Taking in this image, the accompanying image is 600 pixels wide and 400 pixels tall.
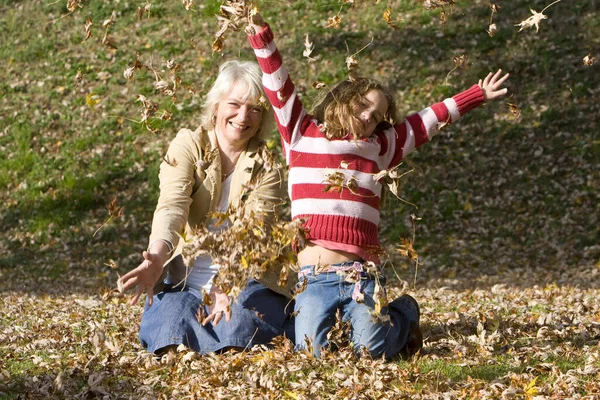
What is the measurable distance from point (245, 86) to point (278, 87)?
54 cm

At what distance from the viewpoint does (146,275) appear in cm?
414

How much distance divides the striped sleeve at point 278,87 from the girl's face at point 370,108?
0.36 m

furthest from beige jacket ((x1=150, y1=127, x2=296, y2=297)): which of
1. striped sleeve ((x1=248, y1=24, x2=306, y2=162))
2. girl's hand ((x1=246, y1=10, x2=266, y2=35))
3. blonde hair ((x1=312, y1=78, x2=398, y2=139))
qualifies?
girl's hand ((x1=246, y1=10, x2=266, y2=35))

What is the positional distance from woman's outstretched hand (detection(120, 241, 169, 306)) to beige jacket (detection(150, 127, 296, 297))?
0.55 m

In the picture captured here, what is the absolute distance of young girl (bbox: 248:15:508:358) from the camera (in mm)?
4477

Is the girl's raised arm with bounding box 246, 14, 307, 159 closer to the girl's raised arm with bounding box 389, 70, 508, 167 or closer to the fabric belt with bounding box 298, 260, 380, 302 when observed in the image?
the girl's raised arm with bounding box 389, 70, 508, 167

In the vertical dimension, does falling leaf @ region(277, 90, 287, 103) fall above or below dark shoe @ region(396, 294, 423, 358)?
above

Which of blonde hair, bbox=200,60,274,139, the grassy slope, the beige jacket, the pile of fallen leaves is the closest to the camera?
the pile of fallen leaves

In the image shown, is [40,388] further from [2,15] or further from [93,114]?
[2,15]

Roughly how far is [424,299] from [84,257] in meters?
5.86

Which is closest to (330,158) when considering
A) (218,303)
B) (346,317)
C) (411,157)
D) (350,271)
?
(350,271)

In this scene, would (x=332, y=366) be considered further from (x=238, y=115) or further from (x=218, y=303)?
(x=238, y=115)

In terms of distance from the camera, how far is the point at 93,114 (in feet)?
45.9

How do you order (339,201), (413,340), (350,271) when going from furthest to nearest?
(413,340), (339,201), (350,271)
